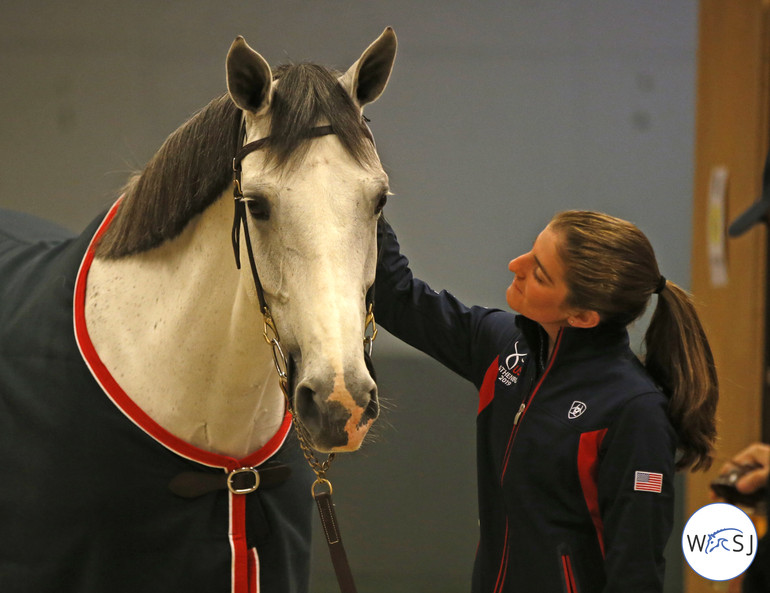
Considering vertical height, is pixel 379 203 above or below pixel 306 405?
above

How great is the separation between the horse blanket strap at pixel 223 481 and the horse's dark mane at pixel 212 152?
1.12 feet

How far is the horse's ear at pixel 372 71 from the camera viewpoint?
994mm

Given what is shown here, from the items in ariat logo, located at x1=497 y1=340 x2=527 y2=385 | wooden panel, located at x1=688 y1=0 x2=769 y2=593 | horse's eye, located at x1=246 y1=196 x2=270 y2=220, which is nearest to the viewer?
horse's eye, located at x1=246 y1=196 x2=270 y2=220

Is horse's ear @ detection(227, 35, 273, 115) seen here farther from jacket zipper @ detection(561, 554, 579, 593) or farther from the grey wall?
the grey wall

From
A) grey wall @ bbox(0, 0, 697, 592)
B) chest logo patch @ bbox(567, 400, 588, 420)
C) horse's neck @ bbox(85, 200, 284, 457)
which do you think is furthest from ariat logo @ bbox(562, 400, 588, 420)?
grey wall @ bbox(0, 0, 697, 592)

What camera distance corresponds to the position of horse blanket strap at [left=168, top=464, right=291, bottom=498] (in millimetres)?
1053

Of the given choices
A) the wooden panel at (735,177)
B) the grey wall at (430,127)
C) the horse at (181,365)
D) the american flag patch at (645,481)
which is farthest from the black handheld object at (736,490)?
the grey wall at (430,127)

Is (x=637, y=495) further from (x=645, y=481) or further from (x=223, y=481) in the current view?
(x=223, y=481)

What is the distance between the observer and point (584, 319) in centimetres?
107

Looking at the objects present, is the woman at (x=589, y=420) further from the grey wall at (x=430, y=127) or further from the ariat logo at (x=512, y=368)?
the grey wall at (x=430, y=127)

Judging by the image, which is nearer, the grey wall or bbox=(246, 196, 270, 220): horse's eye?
bbox=(246, 196, 270, 220): horse's eye

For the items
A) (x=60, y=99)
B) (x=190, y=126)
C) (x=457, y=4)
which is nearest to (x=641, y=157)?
(x=457, y=4)

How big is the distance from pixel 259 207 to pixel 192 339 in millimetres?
249

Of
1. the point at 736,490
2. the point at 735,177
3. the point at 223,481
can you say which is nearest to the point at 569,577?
the point at 736,490
